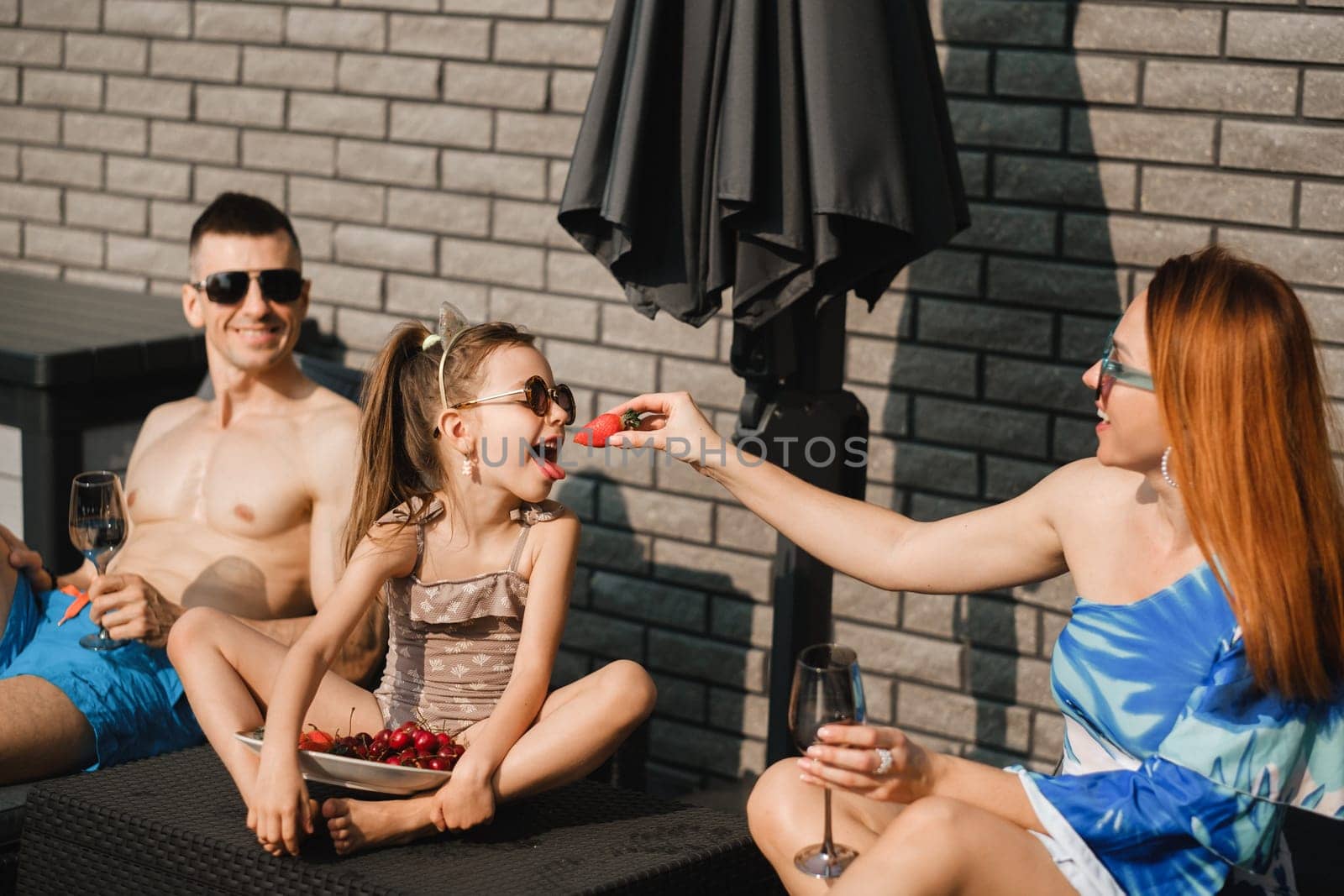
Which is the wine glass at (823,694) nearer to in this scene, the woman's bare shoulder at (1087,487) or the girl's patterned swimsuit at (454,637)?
Answer: the woman's bare shoulder at (1087,487)

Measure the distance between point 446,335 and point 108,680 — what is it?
1.16 metres

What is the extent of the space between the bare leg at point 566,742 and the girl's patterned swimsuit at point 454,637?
26cm

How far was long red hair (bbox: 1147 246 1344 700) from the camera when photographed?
2.35 metres

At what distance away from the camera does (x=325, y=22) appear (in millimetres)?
5125

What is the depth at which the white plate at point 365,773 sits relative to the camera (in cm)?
286

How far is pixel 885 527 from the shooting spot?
2982mm

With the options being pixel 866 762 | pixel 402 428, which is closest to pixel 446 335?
pixel 402 428

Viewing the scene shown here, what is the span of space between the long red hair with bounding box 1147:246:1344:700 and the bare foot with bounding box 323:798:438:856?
1.49 meters

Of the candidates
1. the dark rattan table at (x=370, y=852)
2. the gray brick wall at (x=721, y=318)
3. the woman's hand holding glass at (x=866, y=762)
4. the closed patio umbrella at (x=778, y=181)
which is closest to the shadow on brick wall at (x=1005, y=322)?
the gray brick wall at (x=721, y=318)

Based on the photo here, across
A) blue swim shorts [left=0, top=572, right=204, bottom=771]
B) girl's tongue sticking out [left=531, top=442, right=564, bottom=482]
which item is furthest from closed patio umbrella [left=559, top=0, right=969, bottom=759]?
blue swim shorts [left=0, top=572, right=204, bottom=771]

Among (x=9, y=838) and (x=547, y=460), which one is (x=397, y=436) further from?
(x=9, y=838)

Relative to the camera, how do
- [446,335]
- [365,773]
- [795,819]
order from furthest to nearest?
1. [446,335]
2. [365,773]
3. [795,819]

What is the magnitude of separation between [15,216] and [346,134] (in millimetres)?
1612

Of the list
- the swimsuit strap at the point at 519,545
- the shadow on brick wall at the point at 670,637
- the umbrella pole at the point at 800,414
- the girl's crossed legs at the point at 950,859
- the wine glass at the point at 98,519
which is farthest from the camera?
the shadow on brick wall at the point at 670,637
